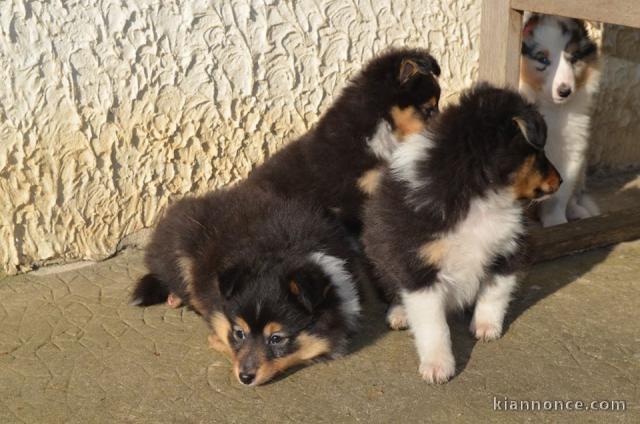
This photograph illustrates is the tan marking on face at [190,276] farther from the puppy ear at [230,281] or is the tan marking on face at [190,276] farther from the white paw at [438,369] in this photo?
the white paw at [438,369]

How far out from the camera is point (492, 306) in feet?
13.1

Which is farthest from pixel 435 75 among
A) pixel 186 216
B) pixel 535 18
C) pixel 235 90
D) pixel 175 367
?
pixel 175 367

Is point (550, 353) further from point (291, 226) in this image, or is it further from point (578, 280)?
point (291, 226)

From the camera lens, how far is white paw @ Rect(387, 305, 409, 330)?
4.19m

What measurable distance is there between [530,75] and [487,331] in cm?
202

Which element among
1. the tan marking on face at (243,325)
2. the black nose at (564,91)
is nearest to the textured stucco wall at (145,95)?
the black nose at (564,91)

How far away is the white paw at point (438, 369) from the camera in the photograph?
3.66m

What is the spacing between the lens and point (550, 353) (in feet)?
12.8

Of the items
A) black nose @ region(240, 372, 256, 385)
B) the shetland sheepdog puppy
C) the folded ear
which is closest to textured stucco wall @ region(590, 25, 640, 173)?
the shetland sheepdog puppy

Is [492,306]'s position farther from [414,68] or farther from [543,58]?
[543,58]

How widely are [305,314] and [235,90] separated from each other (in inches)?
77.2

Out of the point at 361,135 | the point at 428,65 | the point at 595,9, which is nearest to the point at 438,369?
the point at 361,135

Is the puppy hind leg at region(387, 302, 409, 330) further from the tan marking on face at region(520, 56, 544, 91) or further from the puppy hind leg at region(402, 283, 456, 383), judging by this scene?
the tan marking on face at region(520, 56, 544, 91)

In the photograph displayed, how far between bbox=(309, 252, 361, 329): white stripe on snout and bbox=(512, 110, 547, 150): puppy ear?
112 cm
